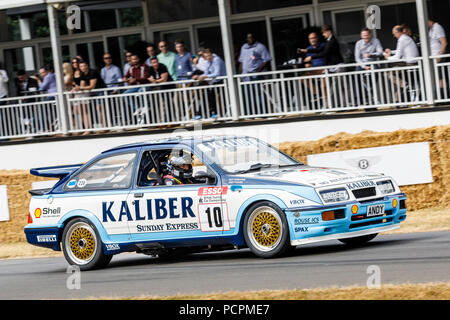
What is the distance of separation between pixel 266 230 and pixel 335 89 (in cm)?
879

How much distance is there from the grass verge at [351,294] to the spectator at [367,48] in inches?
424

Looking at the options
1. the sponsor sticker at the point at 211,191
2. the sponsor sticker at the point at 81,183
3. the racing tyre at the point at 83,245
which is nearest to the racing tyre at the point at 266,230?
the sponsor sticker at the point at 211,191

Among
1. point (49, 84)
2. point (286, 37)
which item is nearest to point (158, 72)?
point (49, 84)

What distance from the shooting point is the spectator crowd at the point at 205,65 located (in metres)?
18.6

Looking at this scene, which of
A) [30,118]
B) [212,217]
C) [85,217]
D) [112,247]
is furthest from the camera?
[30,118]

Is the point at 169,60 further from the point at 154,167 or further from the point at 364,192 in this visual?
the point at 364,192

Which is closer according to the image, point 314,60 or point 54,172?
point 54,172

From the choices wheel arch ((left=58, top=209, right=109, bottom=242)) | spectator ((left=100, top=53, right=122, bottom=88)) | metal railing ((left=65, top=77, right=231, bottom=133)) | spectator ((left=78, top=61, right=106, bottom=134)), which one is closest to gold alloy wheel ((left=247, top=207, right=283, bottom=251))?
wheel arch ((left=58, top=209, right=109, bottom=242))

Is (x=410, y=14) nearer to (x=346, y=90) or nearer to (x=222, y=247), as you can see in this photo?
(x=346, y=90)

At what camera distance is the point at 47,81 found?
887 inches

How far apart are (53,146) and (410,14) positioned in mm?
8800

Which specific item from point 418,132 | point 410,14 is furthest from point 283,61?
point 418,132

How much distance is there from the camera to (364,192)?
10.9m

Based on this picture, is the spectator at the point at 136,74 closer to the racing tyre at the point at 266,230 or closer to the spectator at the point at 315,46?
the spectator at the point at 315,46
